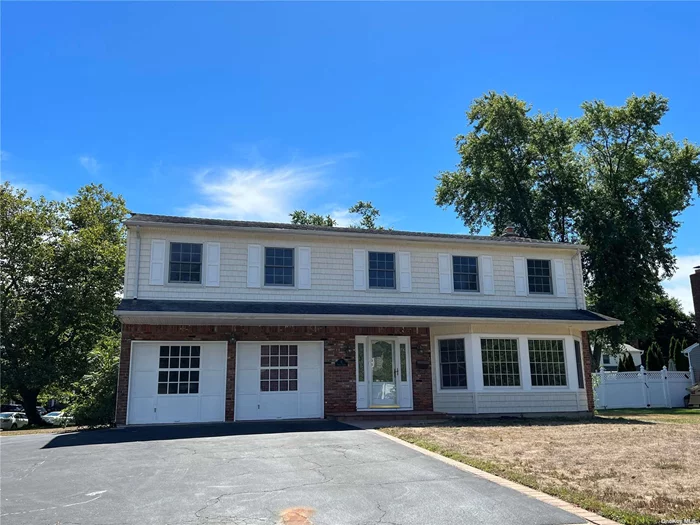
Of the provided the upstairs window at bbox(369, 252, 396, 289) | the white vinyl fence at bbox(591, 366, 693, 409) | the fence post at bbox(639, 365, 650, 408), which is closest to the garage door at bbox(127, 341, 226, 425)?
the upstairs window at bbox(369, 252, 396, 289)

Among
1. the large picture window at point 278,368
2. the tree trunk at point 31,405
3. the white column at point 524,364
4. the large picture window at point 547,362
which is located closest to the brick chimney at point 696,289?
the large picture window at point 547,362

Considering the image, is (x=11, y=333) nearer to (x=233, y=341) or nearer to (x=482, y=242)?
(x=233, y=341)

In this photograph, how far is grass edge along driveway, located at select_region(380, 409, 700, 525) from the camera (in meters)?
6.42

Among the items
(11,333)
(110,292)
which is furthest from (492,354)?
(11,333)

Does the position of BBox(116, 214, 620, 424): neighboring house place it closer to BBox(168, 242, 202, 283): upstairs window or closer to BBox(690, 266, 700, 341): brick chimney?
BBox(168, 242, 202, 283): upstairs window

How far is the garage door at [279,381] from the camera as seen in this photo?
51.5 ft

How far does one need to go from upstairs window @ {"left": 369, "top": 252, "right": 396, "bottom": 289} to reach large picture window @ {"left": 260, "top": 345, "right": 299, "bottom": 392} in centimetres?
341

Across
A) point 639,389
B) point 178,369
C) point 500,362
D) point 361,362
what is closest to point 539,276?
point 500,362

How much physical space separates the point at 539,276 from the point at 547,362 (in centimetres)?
305

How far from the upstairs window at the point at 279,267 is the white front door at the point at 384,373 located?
2.75 m

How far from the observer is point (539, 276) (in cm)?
1930

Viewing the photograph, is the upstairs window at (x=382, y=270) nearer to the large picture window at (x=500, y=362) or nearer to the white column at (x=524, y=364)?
the large picture window at (x=500, y=362)

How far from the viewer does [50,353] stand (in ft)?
86.7

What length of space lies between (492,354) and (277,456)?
9463 mm
